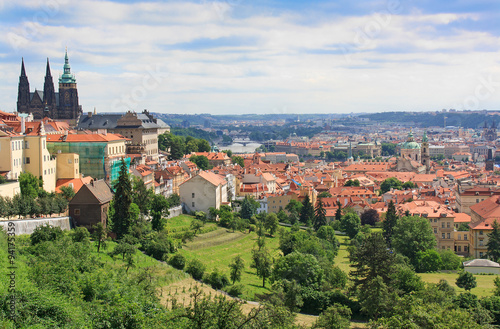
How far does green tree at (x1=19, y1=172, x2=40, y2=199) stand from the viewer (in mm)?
40312

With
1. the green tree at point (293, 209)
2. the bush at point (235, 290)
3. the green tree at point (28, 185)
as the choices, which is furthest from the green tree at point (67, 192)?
the green tree at point (293, 209)

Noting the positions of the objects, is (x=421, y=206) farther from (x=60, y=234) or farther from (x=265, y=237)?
(x=60, y=234)

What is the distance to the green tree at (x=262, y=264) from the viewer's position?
44.9 meters

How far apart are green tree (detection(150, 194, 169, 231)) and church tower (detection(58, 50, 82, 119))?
56.1 meters

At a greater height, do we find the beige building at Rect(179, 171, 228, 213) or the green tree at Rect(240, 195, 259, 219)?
the beige building at Rect(179, 171, 228, 213)

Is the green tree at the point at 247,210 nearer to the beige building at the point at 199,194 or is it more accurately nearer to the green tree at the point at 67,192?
the beige building at the point at 199,194

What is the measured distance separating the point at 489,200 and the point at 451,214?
693 cm

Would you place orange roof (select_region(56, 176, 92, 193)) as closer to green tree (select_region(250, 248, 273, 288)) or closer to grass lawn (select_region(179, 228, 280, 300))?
grass lawn (select_region(179, 228, 280, 300))

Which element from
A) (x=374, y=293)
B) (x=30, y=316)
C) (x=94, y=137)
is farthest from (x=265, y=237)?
(x=30, y=316)

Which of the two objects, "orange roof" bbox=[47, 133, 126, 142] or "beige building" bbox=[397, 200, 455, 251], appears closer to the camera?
"orange roof" bbox=[47, 133, 126, 142]

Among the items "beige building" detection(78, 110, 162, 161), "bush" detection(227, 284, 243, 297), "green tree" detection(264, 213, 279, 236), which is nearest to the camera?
"bush" detection(227, 284, 243, 297)

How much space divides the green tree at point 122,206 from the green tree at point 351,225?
3172cm

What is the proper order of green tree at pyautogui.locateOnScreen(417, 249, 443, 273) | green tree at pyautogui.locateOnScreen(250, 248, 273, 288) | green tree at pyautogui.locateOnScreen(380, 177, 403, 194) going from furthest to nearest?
1. green tree at pyautogui.locateOnScreen(380, 177, 403, 194)
2. green tree at pyautogui.locateOnScreen(417, 249, 443, 273)
3. green tree at pyautogui.locateOnScreen(250, 248, 273, 288)

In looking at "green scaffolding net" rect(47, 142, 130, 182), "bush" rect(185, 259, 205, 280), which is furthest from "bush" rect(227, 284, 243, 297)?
"green scaffolding net" rect(47, 142, 130, 182)
